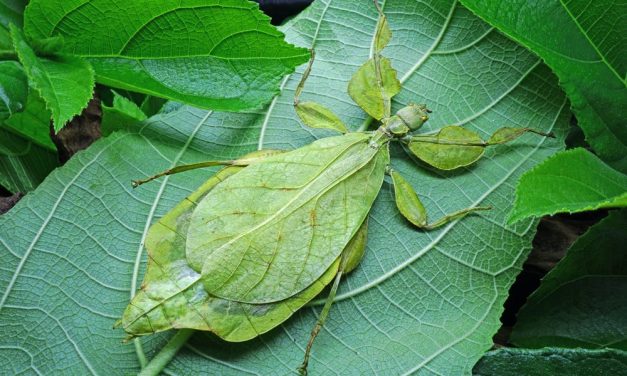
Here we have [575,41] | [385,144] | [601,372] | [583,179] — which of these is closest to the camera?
[601,372]

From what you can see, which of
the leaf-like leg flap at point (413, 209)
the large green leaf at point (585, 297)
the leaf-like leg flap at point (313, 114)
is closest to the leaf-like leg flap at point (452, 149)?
the leaf-like leg flap at point (413, 209)

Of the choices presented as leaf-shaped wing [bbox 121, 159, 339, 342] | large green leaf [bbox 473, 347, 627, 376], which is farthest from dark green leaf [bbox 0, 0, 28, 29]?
large green leaf [bbox 473, 347, 627, 376]

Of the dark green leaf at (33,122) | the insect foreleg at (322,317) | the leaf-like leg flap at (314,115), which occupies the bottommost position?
the insect foreleg at (322,317)

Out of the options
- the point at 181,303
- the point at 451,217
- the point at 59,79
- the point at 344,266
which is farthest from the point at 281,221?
the point at 59,79

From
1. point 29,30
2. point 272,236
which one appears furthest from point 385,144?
point 29,30

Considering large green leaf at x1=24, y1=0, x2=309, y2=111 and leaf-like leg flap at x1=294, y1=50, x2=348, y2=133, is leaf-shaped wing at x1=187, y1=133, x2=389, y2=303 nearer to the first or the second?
leaf-like leg flap at x1=294, y1=50, x2=348, y2=133

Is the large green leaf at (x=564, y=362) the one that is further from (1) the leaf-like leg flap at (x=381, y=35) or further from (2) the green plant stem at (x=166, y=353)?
(1) the leaf-like leg flap at (x=381, y=35)

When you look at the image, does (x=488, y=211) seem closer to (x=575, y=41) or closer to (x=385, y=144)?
Answer: (x=385, y=144)

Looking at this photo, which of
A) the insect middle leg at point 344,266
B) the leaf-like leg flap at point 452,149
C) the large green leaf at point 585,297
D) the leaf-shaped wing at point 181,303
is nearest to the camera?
the leaf-shaped wing at point 181,303
